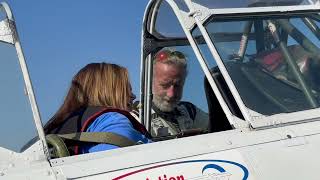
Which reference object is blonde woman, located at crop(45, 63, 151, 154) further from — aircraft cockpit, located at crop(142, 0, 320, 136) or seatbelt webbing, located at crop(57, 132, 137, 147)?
aircraft cockpit, located at crop(142, 0, 320, 136)

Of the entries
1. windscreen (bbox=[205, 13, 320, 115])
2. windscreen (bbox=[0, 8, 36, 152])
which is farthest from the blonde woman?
windscreen (bbox=[205, 13, 320, 115])

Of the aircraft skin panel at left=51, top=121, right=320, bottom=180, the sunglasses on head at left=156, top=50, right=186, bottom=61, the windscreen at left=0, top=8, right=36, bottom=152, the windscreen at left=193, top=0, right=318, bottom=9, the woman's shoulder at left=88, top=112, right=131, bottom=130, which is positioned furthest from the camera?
the sunglasses on head at left=156, top=50, right=186, bottom=61

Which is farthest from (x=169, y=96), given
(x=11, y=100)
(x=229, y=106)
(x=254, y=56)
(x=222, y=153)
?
(x=11, y=100)

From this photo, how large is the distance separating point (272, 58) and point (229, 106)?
2.07ft

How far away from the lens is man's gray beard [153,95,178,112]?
498 cm

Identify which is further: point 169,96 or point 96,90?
point 169,96

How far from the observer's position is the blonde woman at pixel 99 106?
10.2ft

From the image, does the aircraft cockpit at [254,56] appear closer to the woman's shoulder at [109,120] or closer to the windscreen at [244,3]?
the windscreen at [244,3]

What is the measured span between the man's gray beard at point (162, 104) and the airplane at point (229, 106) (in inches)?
23.2

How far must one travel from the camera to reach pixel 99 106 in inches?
127

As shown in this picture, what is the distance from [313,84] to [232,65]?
1.85 ft

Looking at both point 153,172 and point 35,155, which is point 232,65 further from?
point 35,155

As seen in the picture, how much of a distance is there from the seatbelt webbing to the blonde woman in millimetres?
73

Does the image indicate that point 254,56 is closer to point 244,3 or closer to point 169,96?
point 244,3
